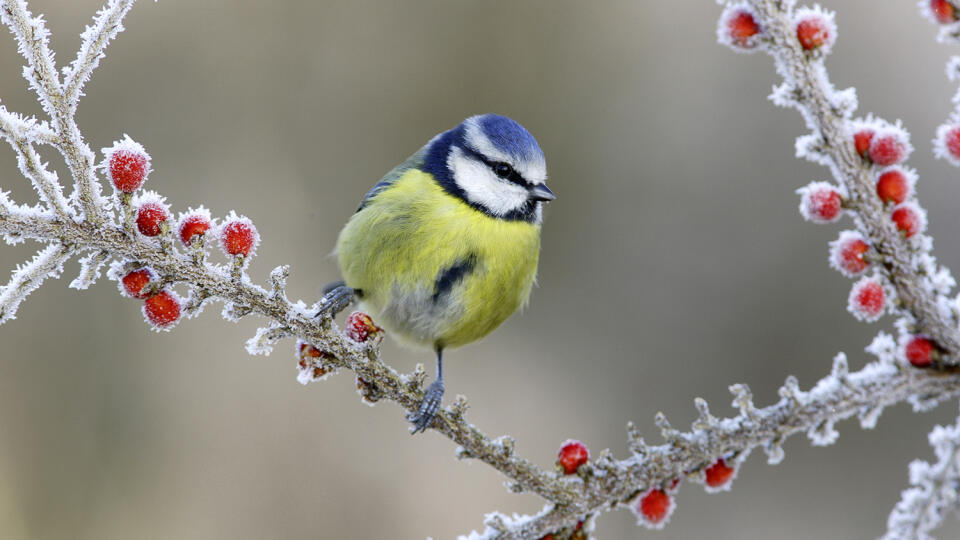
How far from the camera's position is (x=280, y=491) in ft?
10.7

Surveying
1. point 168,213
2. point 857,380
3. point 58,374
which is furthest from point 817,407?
point 58,374

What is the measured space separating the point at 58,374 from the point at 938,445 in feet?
10.0

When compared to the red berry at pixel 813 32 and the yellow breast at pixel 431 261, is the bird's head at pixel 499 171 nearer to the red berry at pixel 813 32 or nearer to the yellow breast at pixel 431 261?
the yellow breast at pixel 431 261

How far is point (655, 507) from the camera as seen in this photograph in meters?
1.24

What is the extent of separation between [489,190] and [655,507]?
115cm

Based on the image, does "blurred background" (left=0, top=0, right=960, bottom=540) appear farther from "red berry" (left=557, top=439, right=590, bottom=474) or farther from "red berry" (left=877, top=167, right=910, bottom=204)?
"red berry" (left=877, top=167, right=910, bottom=204)

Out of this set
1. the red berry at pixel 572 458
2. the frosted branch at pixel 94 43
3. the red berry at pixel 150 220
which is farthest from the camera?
the red berry at pixel 572 458

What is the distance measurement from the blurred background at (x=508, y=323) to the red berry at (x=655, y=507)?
207 cm

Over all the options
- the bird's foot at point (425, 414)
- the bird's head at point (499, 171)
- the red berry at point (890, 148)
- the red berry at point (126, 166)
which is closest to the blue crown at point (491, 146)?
the bird's head at point (499, 171)

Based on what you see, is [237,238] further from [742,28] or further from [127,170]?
[742,28]

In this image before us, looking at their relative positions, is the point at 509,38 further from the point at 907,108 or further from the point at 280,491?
the point at 280,491

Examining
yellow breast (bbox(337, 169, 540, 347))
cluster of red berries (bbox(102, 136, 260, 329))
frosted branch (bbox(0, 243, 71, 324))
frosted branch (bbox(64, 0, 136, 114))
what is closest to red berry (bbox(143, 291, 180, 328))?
cluster of red berries (bbox(102, 136, 260, 329))

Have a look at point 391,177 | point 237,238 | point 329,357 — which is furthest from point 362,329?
point 391,177

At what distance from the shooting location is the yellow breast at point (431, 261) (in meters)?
2.10
